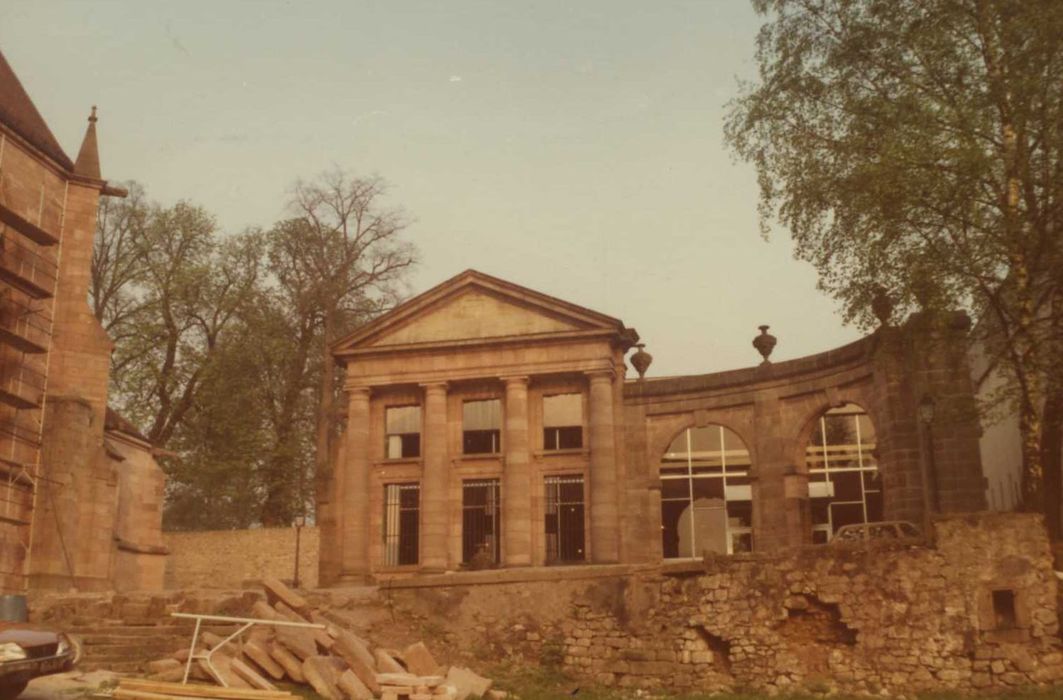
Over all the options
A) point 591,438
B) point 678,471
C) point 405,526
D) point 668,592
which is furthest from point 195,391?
point 668,592

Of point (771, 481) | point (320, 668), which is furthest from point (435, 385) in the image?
point (320, 668)

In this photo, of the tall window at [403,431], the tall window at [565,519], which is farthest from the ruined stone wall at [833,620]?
the tall window at [403,431]

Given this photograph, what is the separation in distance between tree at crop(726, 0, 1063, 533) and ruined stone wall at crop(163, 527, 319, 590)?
24687 mm

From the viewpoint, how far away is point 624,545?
34.8 m

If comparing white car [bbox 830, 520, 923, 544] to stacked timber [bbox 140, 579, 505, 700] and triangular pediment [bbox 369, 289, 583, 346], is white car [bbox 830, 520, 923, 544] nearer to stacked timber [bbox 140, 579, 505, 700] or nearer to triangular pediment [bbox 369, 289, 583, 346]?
stacked timber [bbox 140, 579, 505, 700]

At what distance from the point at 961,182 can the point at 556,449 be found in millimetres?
21062

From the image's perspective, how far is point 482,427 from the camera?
37688mm

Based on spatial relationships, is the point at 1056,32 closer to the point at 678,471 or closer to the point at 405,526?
the point at 678,471

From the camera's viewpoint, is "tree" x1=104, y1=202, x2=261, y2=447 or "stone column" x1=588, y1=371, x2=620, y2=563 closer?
"stone column" x1=588, y1=371, x2=620, y2=563

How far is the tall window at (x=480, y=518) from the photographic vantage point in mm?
36375

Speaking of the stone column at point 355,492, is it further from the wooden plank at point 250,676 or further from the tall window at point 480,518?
the wooden plank at point 250,676

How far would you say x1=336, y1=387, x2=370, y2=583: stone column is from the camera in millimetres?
36531

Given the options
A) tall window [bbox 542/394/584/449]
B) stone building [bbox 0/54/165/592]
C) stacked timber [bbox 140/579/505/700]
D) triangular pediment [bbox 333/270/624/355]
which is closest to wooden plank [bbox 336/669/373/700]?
stacked timber [bbox 140/579/505/700]

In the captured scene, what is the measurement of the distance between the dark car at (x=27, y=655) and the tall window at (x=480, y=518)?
2391 cm
